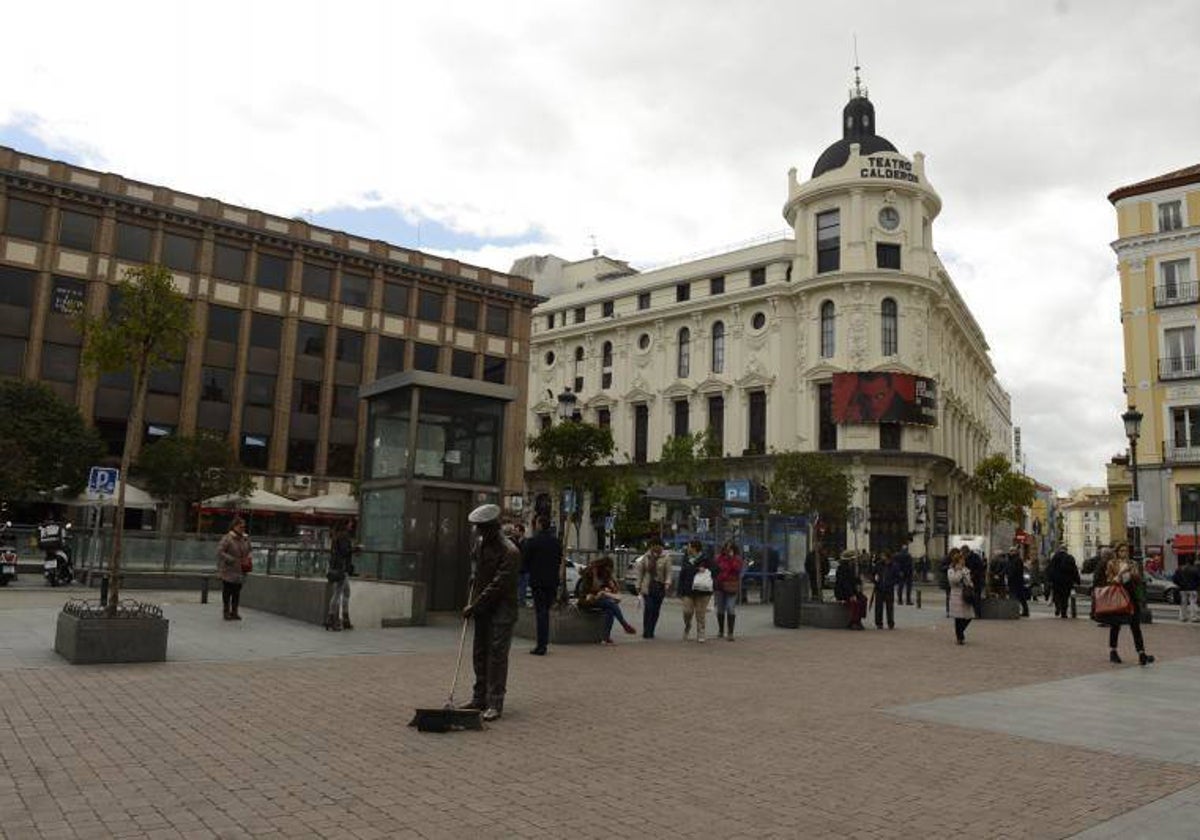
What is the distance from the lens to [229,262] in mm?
46031

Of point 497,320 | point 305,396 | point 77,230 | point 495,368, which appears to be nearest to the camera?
point 77,230

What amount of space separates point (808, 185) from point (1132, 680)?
1868 inches

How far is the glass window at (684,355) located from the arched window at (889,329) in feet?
45.7

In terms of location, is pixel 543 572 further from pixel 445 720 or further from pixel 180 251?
pixel 180 251

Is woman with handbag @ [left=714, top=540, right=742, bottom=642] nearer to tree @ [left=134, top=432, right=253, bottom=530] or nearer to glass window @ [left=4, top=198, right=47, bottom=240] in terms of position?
tree @ [left=134, top=432, right=253, bottom=530]

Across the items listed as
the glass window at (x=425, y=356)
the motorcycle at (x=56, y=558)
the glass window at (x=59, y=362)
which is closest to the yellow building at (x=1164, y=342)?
the glass window at (x=425, y=356)

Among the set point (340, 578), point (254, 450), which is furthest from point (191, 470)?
point (340, 578)

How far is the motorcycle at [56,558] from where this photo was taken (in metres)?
21.6

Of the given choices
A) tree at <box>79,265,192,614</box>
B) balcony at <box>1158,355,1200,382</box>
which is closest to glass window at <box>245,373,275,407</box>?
tree at <box>79,265,192,614</box>

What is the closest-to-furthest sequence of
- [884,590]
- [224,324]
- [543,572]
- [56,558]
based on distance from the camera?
[543,572]
[884,590]
[56,558]
[224,324]

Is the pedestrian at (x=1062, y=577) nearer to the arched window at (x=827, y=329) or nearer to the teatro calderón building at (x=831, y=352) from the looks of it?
the teatro calderón building at (x=831, y=352)

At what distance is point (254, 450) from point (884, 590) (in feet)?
118

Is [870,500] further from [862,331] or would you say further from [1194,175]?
[1194,175]

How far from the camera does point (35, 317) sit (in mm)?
40656
